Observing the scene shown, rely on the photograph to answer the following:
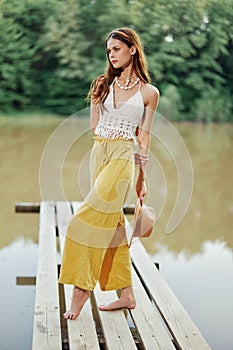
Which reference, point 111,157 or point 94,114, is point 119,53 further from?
point 111,157

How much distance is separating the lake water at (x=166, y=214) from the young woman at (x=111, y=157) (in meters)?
0.37

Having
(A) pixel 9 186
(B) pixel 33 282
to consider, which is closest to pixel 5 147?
(A) pixel 9 186

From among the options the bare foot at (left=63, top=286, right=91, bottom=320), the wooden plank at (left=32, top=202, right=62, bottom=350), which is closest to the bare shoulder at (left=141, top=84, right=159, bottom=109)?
the bare foot at (left=63, top=286, right=91, bottom=320)

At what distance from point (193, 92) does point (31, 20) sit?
360 centimetres

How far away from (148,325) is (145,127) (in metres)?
0.66

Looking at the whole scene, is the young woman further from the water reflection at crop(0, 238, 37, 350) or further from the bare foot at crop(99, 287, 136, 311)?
the water reflection at crop(0, 238, 37, 350)

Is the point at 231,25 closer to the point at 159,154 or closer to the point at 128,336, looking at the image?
the point at 159,154

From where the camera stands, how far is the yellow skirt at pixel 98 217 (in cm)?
200

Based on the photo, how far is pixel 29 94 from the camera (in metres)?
12.5

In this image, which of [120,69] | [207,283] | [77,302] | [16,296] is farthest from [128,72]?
[207,283]

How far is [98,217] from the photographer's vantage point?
2.00 m

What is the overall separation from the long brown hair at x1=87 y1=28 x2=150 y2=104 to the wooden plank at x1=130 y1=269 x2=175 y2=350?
0.74m

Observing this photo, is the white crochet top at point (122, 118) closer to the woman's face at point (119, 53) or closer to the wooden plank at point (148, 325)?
the woman's face at point (119, 53)

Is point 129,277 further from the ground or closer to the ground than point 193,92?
further from the ground
